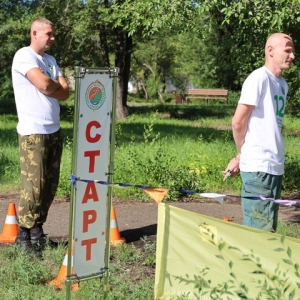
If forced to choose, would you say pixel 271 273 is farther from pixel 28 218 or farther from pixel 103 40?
pixel 103 40

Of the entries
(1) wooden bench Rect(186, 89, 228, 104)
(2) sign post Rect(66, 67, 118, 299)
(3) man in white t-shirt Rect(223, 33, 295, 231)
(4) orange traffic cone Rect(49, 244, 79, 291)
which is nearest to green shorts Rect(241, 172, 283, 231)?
(3) man in white t-shirt Rect(223, 33, 295, 231)

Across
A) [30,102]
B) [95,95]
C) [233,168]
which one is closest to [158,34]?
[30,102]

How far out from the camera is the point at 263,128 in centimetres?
468

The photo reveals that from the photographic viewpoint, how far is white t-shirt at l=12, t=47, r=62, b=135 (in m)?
5.56

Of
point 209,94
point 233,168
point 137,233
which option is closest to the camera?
point 233,168

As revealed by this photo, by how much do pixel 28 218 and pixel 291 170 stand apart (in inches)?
214

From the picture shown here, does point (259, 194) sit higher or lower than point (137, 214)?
higher

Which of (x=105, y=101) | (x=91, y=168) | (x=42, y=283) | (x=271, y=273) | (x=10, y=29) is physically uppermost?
(x=10, y=29)

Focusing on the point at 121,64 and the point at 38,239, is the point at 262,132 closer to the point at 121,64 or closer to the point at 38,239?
the point at 38,239

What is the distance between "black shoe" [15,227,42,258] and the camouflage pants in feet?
0.25

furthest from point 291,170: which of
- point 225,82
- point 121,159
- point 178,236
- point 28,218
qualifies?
point 225,82

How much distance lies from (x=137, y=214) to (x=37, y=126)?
271 cm

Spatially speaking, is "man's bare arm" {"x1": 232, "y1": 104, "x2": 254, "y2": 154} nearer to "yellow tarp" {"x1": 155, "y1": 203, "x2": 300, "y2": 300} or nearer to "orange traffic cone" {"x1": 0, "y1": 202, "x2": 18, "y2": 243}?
"yellow tarp" {"x1": 155, "y1": 203, "x2": 300, "y2": 300}

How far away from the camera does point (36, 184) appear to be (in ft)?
18.8
